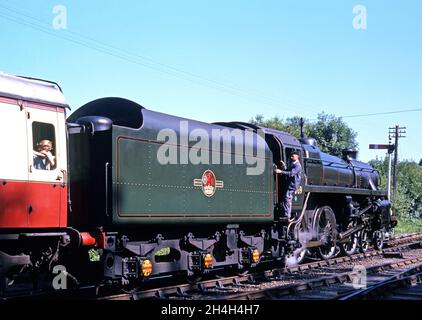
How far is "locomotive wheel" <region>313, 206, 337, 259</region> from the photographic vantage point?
50.2ft

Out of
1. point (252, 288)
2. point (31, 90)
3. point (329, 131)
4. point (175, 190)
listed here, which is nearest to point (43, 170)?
point (31, 90)

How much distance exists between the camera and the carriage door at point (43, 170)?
7.32 meters

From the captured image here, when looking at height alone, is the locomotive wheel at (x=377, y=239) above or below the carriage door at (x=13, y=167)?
below

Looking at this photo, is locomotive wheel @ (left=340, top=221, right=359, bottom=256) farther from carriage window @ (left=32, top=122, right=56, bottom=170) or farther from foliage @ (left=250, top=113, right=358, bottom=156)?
foliage @ (left=250, top=113, right=358, bottom=156)

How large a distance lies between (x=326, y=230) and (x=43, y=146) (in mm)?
9940

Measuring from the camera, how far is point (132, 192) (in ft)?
28.5

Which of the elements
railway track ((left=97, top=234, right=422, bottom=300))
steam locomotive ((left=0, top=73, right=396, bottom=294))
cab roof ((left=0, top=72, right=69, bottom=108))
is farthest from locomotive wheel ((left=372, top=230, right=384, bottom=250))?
cab roof ((left=0, top=72, right=69, bottom=108))

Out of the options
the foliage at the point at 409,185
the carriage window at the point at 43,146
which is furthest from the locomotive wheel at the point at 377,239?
the foliage at the point at 409,185

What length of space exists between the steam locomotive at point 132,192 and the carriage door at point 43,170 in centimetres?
1

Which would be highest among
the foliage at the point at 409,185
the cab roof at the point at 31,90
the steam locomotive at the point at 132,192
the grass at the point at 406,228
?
the cab roof at the point at 31,90

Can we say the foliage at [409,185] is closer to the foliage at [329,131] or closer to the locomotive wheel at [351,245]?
the foliage at [329,131]
